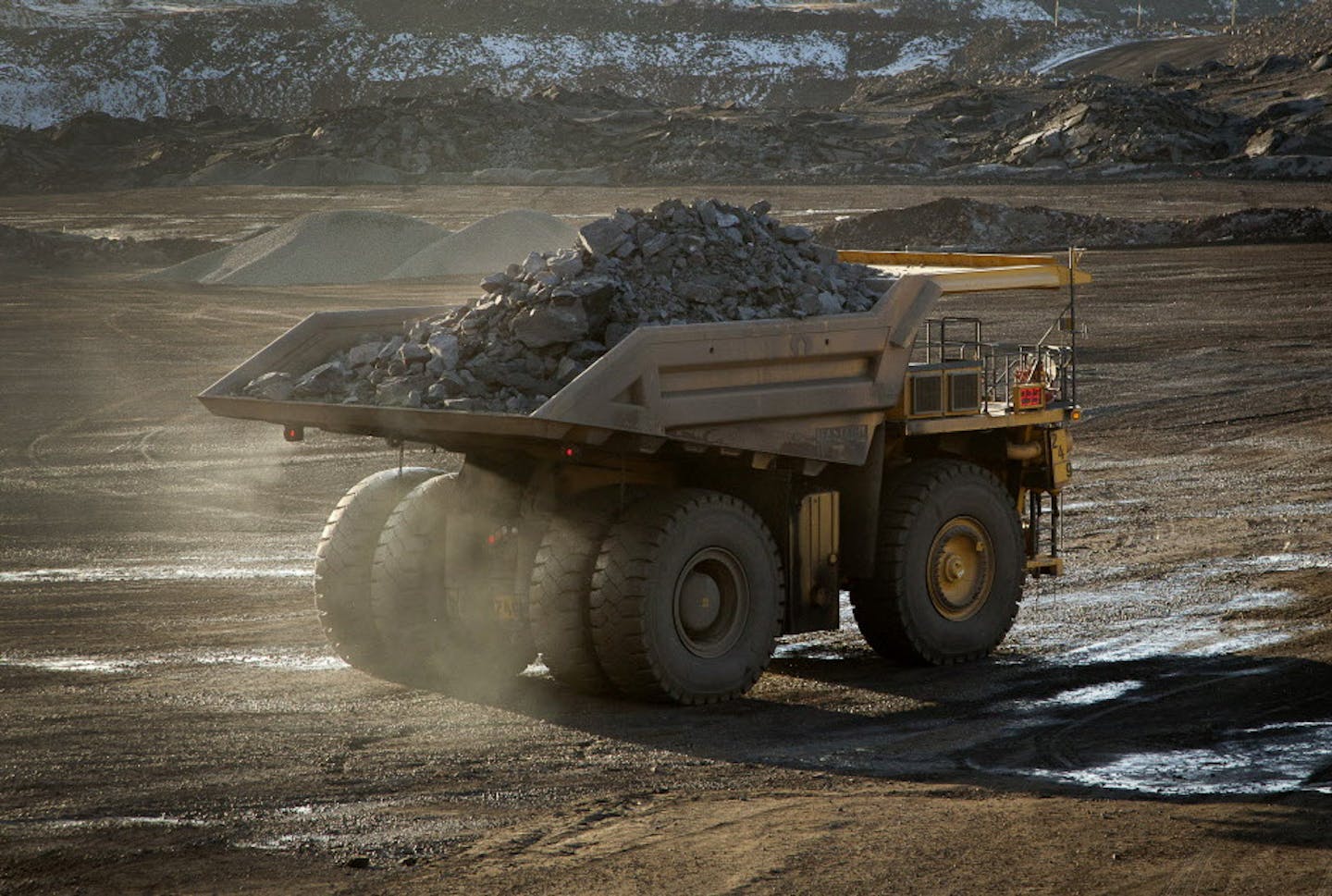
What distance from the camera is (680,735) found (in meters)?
8.49

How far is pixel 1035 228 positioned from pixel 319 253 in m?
16.2

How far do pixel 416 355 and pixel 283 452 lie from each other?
10.3 m

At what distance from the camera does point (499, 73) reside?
106438 mm

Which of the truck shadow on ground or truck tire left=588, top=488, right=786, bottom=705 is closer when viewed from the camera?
the truck shadow on ground

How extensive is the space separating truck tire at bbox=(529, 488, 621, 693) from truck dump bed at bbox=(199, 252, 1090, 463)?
0.45m

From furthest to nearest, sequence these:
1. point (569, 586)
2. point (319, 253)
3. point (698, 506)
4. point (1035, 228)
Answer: point (1035, 228) → point (319, 253) → point (698, 506) → point (569, 586)

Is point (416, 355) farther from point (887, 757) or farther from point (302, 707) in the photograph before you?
point (887, 757)

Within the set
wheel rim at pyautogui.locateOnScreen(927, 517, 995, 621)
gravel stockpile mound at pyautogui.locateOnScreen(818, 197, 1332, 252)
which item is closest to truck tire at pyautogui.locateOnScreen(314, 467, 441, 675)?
wheel rim at pyautogui.locateOnScreen(927, 517, 995, 621)

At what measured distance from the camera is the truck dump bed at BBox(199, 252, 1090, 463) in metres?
8.31

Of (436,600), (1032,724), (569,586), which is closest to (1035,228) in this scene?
(436,600)

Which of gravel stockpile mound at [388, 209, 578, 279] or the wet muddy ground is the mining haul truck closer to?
the wet muddy ground

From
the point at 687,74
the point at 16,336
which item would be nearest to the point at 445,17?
the point at 687,74

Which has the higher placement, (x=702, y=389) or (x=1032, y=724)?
(x=702, y=389)

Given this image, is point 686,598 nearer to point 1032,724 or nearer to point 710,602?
point 710,602
